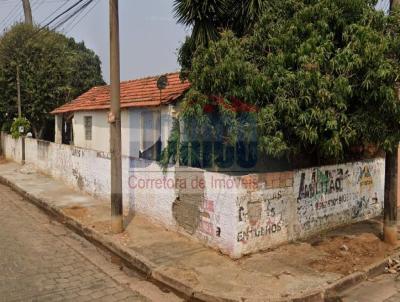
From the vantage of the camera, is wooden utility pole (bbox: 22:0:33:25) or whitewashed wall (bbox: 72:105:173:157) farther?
wooden utility pole (bbox: 22:0:33:25)

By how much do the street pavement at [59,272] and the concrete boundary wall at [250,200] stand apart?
5.10 feet

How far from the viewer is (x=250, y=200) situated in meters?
6.66

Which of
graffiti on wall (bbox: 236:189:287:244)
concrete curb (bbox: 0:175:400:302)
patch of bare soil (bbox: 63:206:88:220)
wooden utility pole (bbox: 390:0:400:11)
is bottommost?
concrete curb (bbox: 0:175:400:302)

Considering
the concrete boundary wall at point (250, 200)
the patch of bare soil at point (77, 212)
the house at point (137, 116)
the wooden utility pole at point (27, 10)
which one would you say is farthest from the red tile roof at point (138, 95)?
the wooden utility pole at point (27, 10)

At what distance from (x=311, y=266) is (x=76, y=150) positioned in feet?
27.8

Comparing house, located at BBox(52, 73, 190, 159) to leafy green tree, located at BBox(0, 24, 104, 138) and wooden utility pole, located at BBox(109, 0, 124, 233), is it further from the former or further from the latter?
leafy green tree, located at BBox(0, 24, 104, 138)

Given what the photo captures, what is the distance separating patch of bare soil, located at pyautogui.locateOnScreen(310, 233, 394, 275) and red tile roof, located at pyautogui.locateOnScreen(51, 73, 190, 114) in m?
4.87

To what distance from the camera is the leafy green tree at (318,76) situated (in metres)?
5.99

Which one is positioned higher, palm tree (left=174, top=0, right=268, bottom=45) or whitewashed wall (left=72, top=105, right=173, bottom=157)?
palm tree (left=174, top=0, right=268, bottom=45)

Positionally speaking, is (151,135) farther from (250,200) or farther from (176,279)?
(176,279)

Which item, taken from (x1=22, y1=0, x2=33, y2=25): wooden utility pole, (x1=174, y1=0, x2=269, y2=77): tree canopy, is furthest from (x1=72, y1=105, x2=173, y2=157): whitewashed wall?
(x1=22, y1=0, x2=33, y2=25): wooden utility pole

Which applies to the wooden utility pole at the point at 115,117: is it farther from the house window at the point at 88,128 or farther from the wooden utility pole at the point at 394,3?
the house window at the point at 88,128

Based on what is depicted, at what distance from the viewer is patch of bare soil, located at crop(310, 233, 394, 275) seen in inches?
251

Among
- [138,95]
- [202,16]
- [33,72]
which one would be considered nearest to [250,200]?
[202,16]
